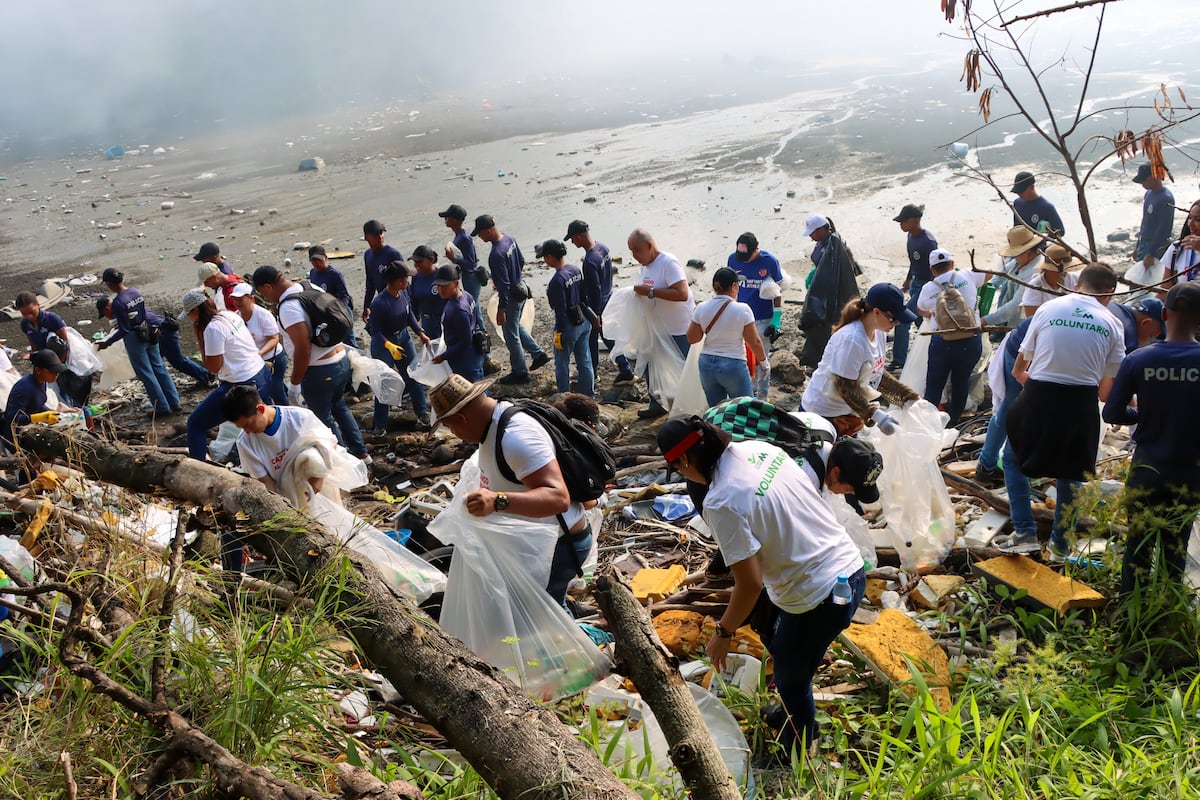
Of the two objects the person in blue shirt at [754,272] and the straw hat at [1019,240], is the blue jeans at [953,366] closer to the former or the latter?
the straw hat at [1019,240]

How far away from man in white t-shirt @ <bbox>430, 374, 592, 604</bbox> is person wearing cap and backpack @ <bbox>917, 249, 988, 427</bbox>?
3726 mm

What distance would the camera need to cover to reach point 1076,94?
19656 mm

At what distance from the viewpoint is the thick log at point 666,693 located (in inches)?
95.7

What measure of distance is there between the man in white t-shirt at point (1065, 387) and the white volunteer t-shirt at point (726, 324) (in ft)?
6.71

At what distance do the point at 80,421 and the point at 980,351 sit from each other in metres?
6.04

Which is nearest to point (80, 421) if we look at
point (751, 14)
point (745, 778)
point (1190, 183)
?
point (745, 778)

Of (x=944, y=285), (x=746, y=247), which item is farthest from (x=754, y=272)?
(x=944, y=285)

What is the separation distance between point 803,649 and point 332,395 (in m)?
4.69

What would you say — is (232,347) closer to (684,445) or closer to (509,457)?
(509,457)

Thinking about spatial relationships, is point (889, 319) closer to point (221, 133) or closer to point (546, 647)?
point (546, 647)

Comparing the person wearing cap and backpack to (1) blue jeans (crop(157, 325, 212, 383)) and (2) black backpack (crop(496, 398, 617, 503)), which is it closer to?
(2) black backpack (crop(496, 398, 617, 503))

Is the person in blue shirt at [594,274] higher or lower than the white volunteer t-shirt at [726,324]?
higher

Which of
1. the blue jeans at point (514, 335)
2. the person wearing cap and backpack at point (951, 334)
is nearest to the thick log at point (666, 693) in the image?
the person wearing cap and backpack at point (951, 334)

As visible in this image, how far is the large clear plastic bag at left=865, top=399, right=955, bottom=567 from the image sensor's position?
4660mm
